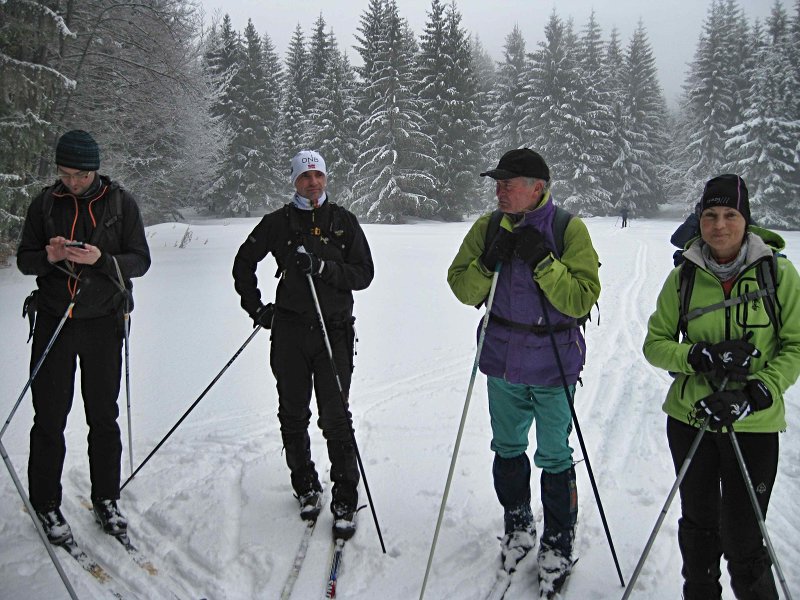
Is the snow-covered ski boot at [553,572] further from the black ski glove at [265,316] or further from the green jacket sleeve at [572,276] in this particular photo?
the black ski glove at [265,316]

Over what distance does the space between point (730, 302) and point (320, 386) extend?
93.0 inches

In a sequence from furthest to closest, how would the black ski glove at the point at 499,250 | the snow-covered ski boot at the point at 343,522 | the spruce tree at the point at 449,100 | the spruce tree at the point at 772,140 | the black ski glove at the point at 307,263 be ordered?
the spruce tree at the point at 449,100, the spruce tree at the point at 772,140, the snow-covered ski boot at the point at 343,522, the black ski glove at the point at 307,263, the black ski glove at the point at 499,250

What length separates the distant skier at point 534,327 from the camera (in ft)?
9.40

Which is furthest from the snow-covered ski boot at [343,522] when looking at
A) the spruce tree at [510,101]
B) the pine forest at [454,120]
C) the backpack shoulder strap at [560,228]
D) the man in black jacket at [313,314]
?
the spruce tree at [510,101]

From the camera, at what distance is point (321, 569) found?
3.25 metres

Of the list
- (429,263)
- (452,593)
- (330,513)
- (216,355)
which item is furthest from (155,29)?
(452,593)

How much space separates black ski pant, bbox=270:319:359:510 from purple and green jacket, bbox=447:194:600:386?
0.95m

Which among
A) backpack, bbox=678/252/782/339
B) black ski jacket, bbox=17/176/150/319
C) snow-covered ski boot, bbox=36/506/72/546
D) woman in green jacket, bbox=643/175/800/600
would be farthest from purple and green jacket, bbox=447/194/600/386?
snow-covered ski boot, bbox=36/506/72/546

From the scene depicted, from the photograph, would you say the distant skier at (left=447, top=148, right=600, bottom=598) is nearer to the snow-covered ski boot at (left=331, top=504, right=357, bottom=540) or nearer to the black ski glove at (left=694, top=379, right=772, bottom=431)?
the black ski glove at (left=694, top=379, right=772, bottom=431)

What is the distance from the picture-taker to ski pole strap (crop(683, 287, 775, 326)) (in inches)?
96.0

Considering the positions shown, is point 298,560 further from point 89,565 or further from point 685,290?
point 685,290

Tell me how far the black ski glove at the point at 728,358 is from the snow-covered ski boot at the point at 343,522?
2.26m

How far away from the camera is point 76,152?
321 cm

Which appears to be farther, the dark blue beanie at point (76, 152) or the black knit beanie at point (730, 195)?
the dark blue beanie at point (76, 152)
